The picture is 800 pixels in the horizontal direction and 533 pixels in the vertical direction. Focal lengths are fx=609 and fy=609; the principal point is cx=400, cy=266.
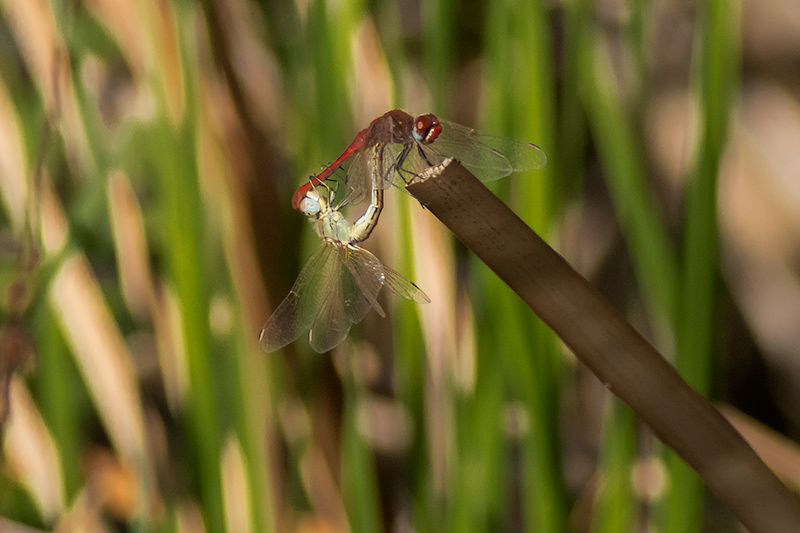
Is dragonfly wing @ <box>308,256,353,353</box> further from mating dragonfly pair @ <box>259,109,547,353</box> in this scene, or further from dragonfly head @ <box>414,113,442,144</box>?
dragonfly head @ <box>414,113,442,144</box>

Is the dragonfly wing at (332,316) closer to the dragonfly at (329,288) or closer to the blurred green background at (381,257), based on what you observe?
the dragonfly at (329,288)

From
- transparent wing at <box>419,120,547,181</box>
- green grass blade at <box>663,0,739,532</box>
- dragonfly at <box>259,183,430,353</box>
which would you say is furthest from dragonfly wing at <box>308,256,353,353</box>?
green grass blade at <box>663,0,739,532</box>

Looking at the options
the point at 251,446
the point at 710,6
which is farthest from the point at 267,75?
the point at 710,6

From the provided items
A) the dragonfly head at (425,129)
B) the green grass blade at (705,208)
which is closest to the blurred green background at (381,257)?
the green grass blade at (705,208)

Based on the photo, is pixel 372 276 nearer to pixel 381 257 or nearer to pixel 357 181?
pixel 357 181

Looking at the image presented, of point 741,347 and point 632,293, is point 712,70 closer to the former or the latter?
point 632,293

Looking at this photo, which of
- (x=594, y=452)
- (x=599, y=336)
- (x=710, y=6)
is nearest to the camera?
(x=599, y=336)

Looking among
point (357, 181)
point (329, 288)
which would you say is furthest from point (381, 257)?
point (357, 181)
